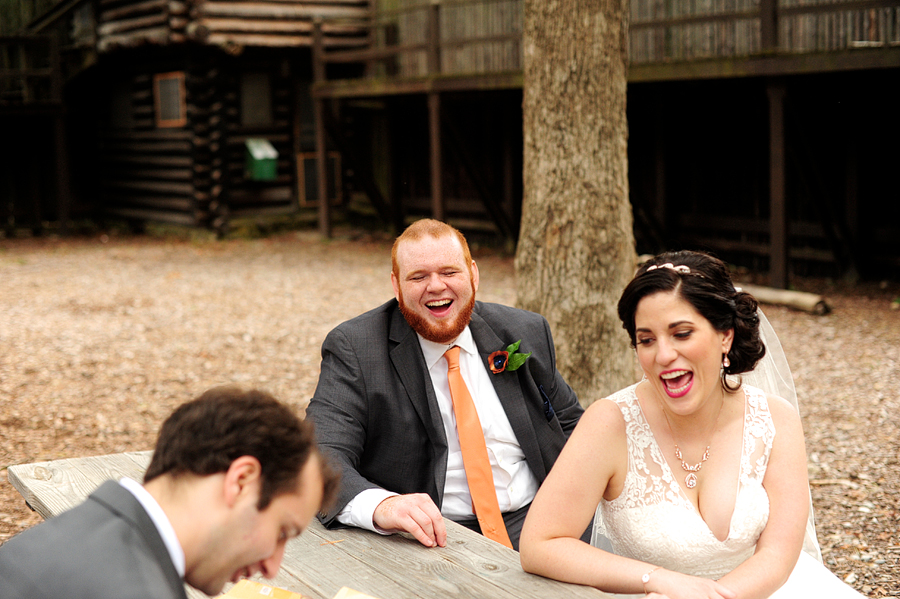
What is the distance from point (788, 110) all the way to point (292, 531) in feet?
30.1

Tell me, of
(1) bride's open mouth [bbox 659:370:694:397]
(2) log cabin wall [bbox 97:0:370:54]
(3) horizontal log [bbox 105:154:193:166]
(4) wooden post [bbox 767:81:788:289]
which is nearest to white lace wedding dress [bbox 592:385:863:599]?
(1) bride's open mouth [bbox 659:370:694:397]

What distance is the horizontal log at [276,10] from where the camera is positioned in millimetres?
15422

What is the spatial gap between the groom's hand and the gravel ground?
2.32m

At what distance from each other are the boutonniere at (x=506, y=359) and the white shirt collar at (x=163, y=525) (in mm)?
1860

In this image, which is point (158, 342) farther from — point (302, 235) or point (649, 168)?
point (302, 235)

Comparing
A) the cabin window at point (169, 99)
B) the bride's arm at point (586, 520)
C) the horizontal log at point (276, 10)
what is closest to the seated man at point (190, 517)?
the bride's arm at point (586, 520)

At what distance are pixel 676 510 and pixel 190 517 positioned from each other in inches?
57.3

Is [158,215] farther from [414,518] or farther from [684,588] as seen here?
[684,588]

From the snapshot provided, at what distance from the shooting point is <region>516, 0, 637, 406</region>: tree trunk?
487cm

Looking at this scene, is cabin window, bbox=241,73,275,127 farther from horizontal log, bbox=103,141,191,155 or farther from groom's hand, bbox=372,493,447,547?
groom's hand, bbox=372,493,447,547

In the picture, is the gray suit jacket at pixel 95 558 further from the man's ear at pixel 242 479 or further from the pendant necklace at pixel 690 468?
the pendant necklace at pixel 690 468

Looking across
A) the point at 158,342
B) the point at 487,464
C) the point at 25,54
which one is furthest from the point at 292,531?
the point at 25,54

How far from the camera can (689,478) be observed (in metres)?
2.46

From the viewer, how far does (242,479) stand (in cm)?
141
